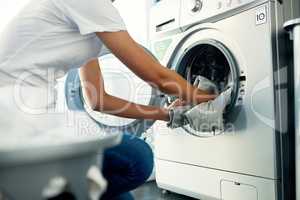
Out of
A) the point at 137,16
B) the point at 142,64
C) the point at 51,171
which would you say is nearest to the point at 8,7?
the point at 137,16

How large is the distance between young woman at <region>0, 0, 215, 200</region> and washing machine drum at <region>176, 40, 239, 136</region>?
13.6 inches

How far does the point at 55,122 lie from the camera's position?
545mm

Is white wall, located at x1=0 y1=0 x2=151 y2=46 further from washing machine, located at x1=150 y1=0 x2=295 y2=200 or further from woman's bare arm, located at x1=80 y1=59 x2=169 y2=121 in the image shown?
woman's bare arm, located at x1=80 y1=59 x2=169 y2=121

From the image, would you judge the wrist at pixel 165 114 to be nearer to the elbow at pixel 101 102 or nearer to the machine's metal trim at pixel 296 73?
the elbow at pixel 101 102

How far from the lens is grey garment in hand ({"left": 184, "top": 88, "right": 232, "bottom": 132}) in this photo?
103cm

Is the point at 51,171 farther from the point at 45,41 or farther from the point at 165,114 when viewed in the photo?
the point at 165,114

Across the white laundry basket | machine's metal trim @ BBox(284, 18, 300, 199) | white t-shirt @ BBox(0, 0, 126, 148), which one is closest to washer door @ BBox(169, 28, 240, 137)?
machine's metal trim @ BBox(284, 18, 300, 199)

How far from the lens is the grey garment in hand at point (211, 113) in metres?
1.03

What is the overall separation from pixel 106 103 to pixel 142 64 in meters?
0.31

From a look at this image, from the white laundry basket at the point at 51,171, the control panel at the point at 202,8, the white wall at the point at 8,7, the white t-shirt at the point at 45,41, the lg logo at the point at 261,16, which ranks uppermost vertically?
the white wall at the point at 8,7

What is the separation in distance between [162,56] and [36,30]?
758 mm

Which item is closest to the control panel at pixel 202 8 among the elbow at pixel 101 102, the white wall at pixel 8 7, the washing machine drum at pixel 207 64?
the washing machine drum at pixel 207 64

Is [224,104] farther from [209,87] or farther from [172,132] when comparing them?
[172,132]

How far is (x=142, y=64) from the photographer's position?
0.75 meters
